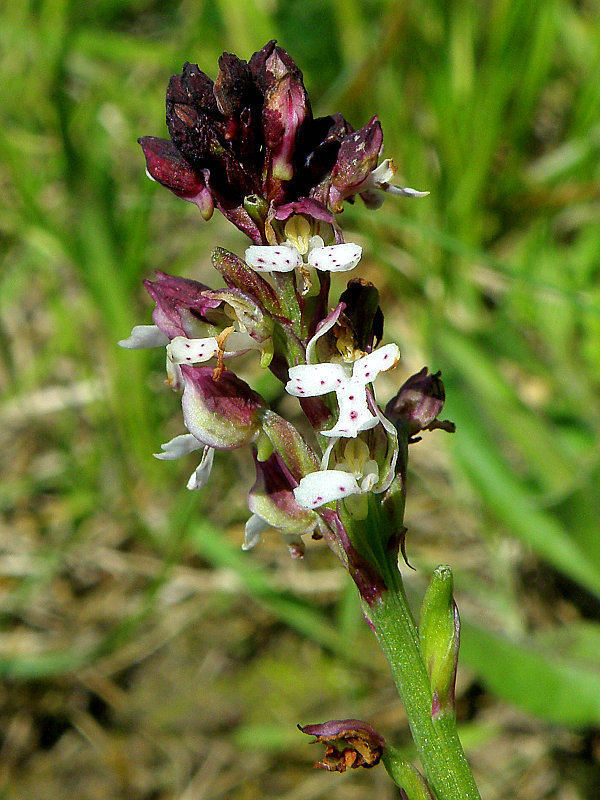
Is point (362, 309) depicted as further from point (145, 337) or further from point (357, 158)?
point (145, 337)

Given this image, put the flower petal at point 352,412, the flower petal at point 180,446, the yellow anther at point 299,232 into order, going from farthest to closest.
Result: the flower petal at point 180,446, the yellow anther at point 299,232, the flower petal at point 352,412

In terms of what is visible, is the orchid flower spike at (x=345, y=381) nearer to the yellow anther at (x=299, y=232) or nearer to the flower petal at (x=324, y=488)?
the flower petal at (x=324, y=488)

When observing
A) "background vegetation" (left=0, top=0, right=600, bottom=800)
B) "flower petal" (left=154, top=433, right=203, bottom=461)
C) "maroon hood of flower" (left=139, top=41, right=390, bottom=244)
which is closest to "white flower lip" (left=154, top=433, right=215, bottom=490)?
"flower petal" (left=154, top=433, right=203, bottom=461)

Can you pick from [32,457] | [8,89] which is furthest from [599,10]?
[32,457]

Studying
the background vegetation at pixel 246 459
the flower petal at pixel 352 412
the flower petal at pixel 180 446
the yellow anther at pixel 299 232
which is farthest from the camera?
the background vegetation at pixel 246 459

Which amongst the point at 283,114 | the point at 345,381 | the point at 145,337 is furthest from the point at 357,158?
the point at 145,337

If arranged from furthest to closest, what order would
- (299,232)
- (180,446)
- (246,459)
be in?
(246,459) < (180,446) < (299,232)

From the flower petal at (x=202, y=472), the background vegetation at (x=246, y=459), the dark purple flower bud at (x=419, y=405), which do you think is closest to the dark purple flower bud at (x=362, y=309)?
the dark purple flower bud at (x=419, y=405)

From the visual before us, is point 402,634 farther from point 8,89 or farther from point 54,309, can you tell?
point 8,89
